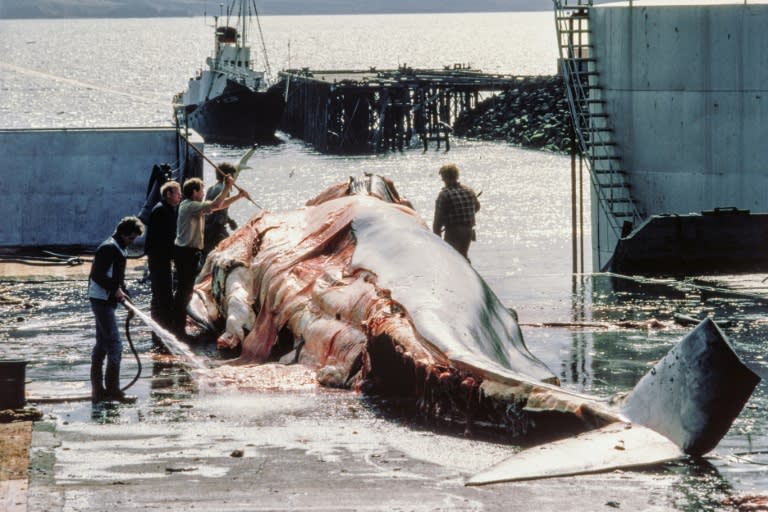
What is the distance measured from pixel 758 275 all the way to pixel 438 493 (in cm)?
1139

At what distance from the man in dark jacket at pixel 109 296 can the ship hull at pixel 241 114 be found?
3599 inches

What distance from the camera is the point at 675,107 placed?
24.9 meters

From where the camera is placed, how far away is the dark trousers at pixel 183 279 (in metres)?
14.9

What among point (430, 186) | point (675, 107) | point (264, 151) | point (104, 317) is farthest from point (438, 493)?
point (264, 151)

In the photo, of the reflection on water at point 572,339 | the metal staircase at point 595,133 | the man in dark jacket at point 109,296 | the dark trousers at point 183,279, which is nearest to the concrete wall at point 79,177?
the reflection on water at point 572,339

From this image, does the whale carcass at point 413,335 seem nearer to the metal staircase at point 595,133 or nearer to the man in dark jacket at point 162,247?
the man in dark jacket at point 162,247

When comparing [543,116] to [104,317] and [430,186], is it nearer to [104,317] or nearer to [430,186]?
[430,186]

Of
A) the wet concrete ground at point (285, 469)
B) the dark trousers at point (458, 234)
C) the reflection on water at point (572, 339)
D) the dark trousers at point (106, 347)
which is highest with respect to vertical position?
the dark trousers at point (458, 234)

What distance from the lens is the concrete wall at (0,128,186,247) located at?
24828mm

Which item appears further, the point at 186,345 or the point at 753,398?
the point at 186,345

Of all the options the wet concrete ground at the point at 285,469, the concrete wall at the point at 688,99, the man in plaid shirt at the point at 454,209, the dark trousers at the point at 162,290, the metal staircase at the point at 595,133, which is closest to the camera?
the wet concrete ground at the point at 285,469

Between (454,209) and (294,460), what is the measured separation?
9340mm

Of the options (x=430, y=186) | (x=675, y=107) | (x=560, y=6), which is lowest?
(x=430, y=186)

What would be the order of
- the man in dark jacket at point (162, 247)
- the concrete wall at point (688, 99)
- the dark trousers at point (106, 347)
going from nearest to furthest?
the dark trousers at point (106, 347), the man in dark jacket at point (162, 247), the concrete wall at point (688, 99)
